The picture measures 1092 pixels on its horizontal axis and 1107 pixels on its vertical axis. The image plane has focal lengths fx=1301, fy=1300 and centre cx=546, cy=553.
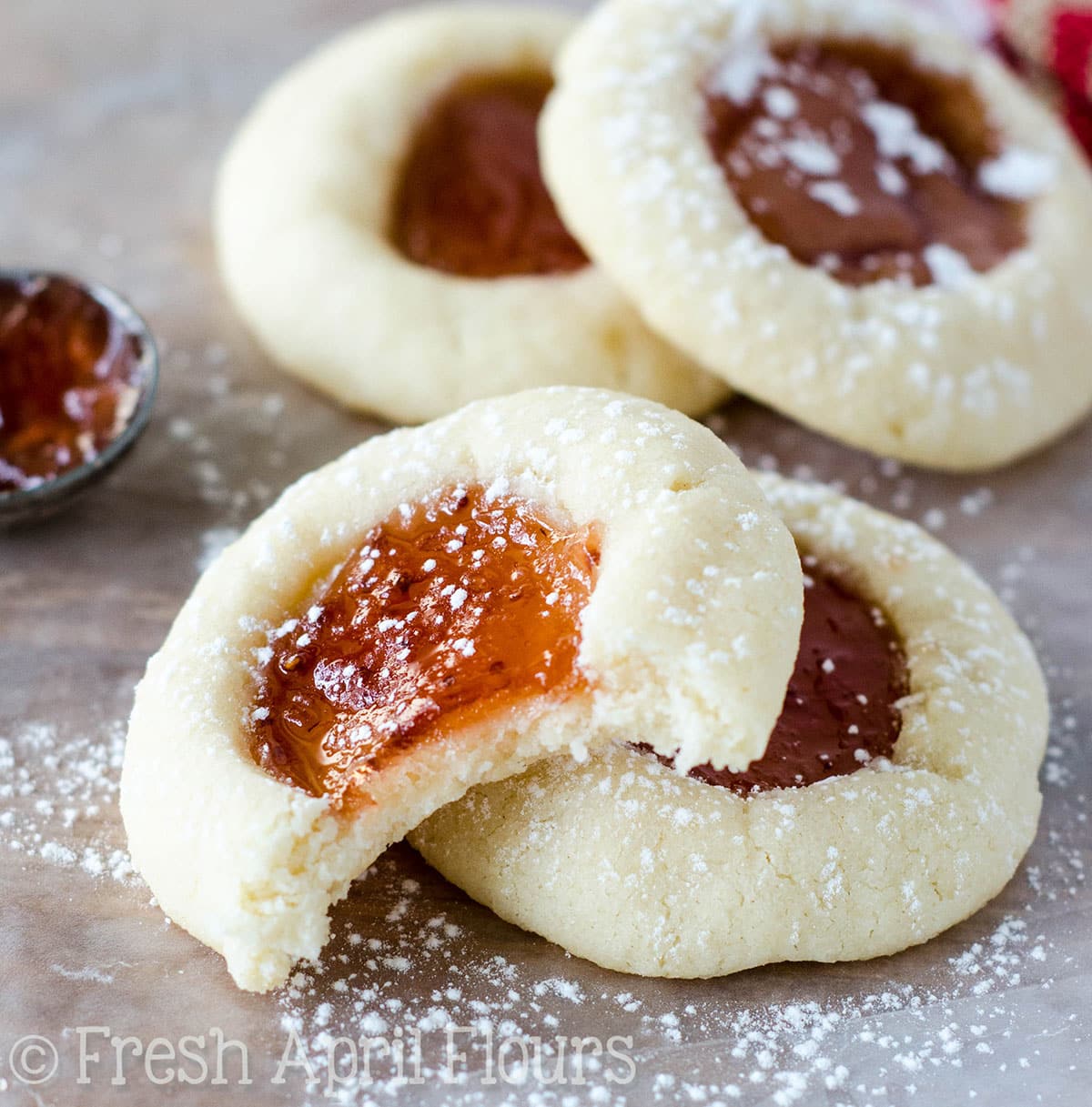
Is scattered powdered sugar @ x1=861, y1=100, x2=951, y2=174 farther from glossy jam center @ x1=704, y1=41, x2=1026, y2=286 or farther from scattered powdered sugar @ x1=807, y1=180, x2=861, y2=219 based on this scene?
scattered powdered sugar @ x1=807, y1=180, x2=861, y2=219

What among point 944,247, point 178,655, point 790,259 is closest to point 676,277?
point 790,259

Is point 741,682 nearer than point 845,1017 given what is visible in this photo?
Yes

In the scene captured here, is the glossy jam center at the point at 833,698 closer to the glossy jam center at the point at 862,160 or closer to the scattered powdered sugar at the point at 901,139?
the glossy jam center at the point at 862,160

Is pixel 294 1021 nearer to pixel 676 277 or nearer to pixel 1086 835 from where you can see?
pixel 1086 835

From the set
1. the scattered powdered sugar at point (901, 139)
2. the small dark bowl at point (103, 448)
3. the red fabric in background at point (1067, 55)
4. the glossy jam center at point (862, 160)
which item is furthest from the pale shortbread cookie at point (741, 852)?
the red fabric in background at point (1067, 55)

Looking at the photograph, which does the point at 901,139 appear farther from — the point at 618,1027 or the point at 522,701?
the point at 618,1027

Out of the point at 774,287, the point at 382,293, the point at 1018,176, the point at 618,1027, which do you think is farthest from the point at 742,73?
the point at 618,1027
